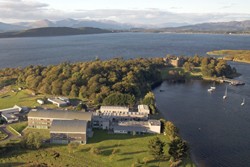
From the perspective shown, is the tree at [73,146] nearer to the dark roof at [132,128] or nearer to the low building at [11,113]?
the dark roof at [132,128]

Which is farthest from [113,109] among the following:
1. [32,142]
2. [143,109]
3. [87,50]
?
[87,50]

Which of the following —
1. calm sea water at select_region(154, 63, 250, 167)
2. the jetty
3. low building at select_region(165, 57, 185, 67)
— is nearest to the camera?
calm sea water at select_region(154, 63, 250, 167)

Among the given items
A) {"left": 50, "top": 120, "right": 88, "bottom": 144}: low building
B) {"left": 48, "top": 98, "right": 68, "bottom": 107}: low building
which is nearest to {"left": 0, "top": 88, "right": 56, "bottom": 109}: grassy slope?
{"left": 48, "top": 98, "right": 68, "bottom": 107}: low building

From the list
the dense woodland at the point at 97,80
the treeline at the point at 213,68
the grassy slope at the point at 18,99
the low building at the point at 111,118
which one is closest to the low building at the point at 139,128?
the low building at the point at 111,118

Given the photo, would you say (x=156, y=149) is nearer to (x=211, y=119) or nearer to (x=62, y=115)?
(x=62, y=115)

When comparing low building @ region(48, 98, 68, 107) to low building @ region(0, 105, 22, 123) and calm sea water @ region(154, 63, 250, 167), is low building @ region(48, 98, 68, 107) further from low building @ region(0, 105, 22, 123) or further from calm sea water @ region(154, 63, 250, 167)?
calm sea water @ region(154, 63, 250, 167)

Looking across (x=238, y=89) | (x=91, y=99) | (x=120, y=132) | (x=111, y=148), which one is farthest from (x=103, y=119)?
(x=238, y=89)
